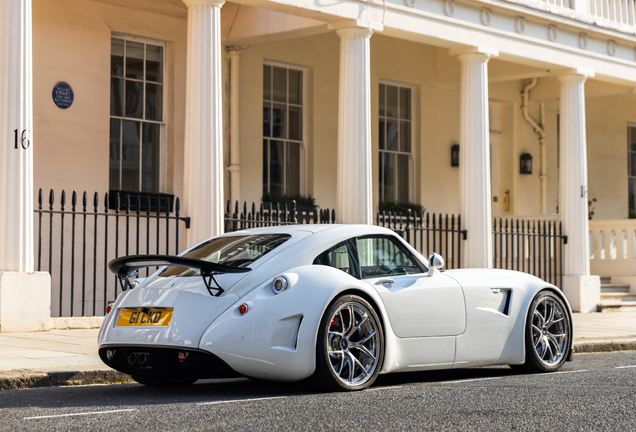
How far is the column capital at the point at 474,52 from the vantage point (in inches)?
562

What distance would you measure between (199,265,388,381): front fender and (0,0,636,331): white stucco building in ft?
16.6

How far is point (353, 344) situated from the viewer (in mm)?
6012

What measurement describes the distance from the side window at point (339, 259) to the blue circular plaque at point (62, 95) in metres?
7.92

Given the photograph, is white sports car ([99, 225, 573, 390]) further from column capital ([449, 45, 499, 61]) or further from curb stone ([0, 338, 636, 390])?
column capital ([449, 45, 499, 61])

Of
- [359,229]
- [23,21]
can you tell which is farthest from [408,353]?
[23,21]

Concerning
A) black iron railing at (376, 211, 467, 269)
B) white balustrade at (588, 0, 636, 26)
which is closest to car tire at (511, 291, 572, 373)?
black iron railing at (376, 211, 467, 269)

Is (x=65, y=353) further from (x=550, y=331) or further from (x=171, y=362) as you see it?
(x=550, y=331)

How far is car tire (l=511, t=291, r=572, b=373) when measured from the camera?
287 inches

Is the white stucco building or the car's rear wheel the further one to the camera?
the white stucco building

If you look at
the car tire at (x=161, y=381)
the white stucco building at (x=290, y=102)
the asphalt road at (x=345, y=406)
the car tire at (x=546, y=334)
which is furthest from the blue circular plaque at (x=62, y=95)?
the car tire at (x=546, y=334)

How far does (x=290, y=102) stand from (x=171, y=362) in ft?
35.8

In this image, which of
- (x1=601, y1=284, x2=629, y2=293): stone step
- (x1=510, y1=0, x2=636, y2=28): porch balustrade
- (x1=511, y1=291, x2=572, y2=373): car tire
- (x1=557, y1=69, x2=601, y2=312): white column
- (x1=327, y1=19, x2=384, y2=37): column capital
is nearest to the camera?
(x1=511, y1=291, x2=572, y2=373): car tire

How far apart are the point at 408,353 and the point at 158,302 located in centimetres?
190

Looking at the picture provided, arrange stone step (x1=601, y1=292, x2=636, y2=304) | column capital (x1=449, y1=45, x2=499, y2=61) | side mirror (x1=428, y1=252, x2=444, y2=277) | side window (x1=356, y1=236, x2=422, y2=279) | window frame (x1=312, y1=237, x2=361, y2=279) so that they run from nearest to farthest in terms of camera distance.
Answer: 1. window frame (x1=312, y1=237, x2=361, y2=279)
2. side window (x1=356, y1=236, x2=422, y2=279)
3. side mirror (x1=428, y1=252, x2=444, y2=277)
4. column capital (x1=449, y1=45, x2=499, y2=61)
5. stone step (x1=601, y1=292, x2=636, y2=304)
